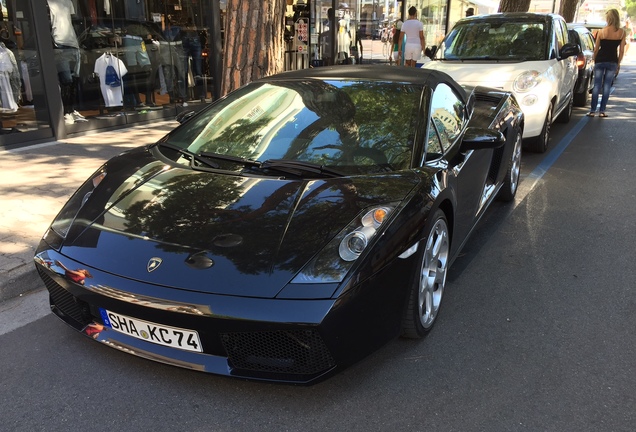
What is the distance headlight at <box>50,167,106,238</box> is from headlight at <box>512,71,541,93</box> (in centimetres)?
555

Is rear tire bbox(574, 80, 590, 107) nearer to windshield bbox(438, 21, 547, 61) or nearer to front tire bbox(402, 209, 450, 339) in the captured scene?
windshield bbox(438, 21, 547, 61)

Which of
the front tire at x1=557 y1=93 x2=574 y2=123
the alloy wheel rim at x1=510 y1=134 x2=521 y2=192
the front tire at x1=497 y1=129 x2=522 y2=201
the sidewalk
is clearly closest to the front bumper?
the sidewalk

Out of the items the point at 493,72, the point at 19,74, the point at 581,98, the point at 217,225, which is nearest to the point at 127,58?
the point at 19,74

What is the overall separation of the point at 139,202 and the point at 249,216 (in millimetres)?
678

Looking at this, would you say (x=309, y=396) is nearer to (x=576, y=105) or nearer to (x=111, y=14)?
(x=111, y=14)

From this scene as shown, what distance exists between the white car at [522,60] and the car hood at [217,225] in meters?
4.80

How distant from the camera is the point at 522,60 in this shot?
295 inches

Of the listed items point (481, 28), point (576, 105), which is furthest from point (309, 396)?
point (576, 105)

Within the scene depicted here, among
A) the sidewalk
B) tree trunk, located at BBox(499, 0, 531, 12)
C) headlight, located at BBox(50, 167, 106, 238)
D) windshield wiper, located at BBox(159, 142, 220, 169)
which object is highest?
tree trunk, located at BBox(499, 0, 531, 12)

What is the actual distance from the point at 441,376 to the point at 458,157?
57.7 inches

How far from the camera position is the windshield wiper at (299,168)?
9.87 feet

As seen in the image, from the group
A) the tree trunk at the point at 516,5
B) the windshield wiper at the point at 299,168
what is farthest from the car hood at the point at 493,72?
the tree trunk at the point at 516,5

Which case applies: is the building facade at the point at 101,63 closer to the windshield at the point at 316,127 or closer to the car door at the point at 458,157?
the windshield at the point at 316,127

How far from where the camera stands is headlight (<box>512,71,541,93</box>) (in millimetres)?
6965
